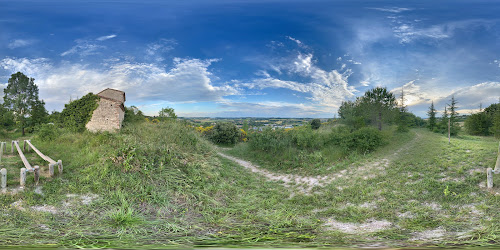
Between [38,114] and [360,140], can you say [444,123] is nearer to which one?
[360,140]

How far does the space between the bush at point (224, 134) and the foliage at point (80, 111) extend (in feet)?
28.3

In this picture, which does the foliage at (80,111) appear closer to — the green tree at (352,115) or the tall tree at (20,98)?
the tall tree at (20,98)

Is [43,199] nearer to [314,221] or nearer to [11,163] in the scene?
[11,163]

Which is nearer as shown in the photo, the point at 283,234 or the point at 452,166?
the point at 283,234

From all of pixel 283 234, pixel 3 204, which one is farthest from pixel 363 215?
pixel 3 204

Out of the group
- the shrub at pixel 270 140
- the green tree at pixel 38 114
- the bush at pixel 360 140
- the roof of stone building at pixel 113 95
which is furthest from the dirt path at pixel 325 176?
the green tree at pixel 38 114

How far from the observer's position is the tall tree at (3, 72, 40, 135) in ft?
32.5

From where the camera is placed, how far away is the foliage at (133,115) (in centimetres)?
883

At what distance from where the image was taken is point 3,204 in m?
3.92

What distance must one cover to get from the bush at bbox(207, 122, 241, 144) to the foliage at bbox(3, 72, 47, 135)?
8.92 metres

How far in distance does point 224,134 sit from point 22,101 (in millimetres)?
10374

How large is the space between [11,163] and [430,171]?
35.2 feet

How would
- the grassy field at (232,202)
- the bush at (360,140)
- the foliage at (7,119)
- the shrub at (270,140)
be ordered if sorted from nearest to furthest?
the grassy field at (232,202) < the bush at (360,140) < the foliage at (7,119) < the shrub at (270,140)

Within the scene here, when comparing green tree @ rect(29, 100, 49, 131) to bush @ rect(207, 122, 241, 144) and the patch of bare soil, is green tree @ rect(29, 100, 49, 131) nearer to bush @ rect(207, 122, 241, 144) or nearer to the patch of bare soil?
bush @ rect(207, 122, 241, 144)
